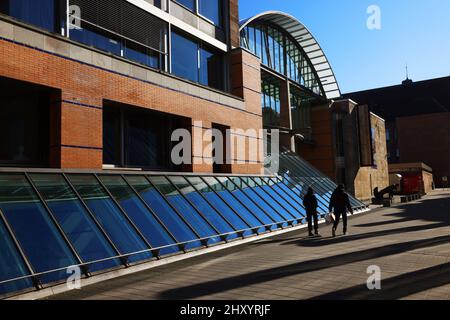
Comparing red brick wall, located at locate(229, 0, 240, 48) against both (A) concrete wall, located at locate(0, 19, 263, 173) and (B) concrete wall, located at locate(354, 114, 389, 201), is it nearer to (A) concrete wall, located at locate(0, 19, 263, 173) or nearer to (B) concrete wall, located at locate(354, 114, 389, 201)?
(A) concrete wall, located at locate(0, 19, 263, 173)

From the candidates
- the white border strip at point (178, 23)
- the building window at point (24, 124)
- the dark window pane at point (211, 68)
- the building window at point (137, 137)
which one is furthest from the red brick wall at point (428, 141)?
the building window at point (24, 124)

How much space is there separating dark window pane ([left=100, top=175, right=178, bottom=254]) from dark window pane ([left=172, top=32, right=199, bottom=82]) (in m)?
7.43

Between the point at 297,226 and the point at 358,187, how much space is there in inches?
836

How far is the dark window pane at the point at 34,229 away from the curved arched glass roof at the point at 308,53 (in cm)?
2204

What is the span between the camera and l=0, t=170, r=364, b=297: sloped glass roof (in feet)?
24.2

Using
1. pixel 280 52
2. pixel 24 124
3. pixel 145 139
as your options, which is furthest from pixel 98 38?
pixel 280 52

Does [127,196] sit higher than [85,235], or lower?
higher

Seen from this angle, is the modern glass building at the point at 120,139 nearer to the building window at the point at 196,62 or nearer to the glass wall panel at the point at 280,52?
the building window at the point at 196,62

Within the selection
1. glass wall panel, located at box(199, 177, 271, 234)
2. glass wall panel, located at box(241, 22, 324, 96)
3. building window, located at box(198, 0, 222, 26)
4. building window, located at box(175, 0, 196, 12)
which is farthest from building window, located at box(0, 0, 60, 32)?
glass wall panel, located at box(241, 22, 324, 96)

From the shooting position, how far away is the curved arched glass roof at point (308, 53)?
30.9m

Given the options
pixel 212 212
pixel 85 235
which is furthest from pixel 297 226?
pixel 85 235

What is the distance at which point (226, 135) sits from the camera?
1917cm
